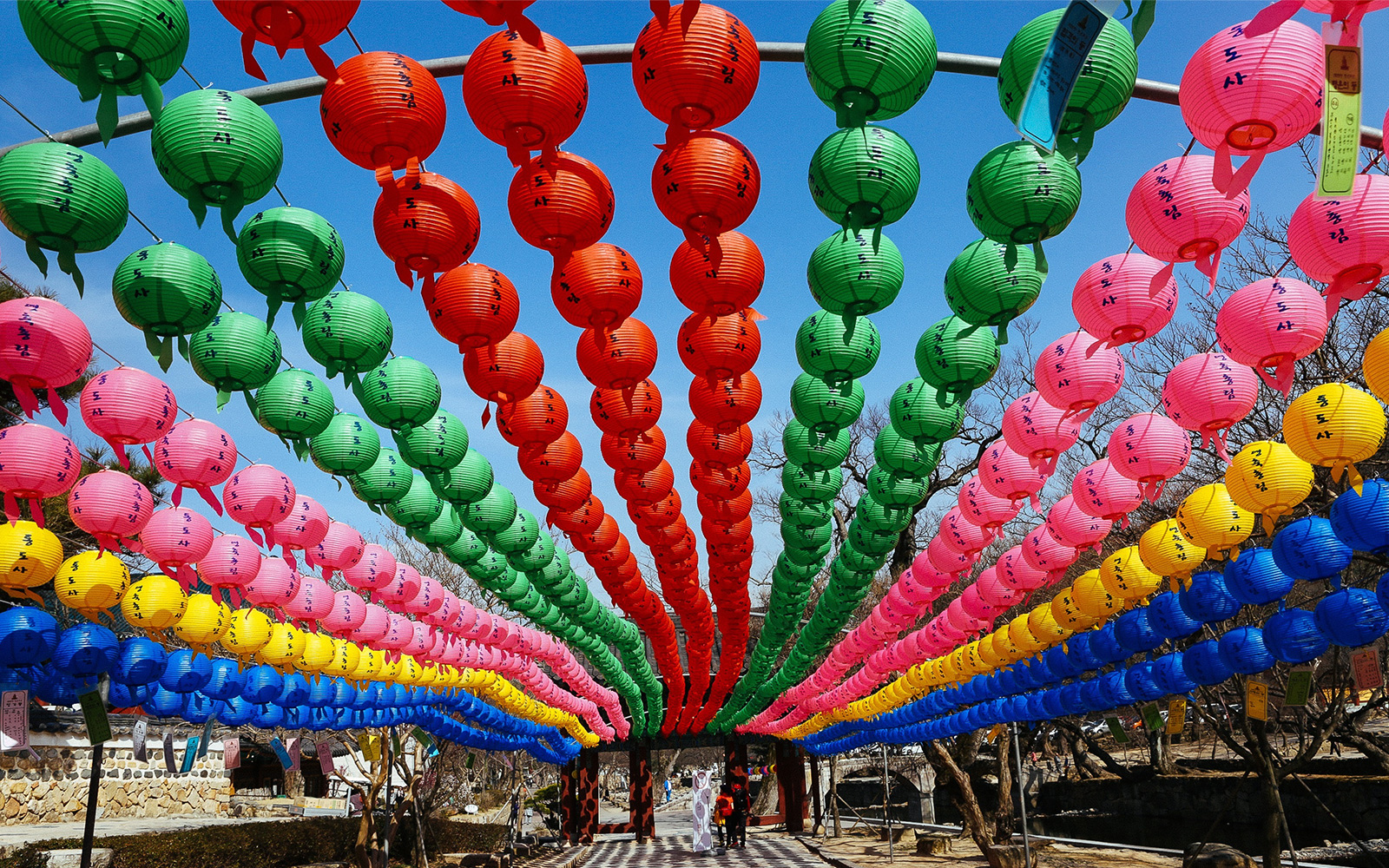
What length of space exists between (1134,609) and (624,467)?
591 cm

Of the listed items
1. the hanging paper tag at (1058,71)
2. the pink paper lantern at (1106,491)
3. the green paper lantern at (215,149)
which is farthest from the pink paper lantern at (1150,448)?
the green paper lantern at (215,149)

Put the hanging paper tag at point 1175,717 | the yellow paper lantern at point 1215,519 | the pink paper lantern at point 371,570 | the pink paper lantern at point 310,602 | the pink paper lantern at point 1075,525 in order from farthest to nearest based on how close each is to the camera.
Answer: the hanging paper tag at point 1175,717, the pink paper lantern at point 310,602, the pink paper lantern at point 371,570, the pink paper lantern at point 1075,525, the yellow paper lantern at point 1215,519

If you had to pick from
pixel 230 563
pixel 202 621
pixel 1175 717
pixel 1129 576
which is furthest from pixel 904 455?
pixel 1175 717

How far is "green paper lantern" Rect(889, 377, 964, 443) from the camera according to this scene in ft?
21.3

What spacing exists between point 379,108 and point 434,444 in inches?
135

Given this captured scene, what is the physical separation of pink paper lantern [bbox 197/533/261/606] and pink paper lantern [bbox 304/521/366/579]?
0.47 metres

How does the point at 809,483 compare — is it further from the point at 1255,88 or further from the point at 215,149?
the point at 215,149

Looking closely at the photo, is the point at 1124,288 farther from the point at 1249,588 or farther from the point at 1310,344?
the point at 1249,588

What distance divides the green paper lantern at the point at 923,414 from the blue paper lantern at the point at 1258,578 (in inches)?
126

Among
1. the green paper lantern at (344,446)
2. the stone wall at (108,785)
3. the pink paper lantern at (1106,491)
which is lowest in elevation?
the stone wall at (108,785)

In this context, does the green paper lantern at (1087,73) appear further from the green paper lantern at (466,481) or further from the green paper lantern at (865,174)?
the green paper lantern at (466,481)

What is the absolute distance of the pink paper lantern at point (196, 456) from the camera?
6527 mm

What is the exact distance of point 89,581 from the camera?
25.6 feet

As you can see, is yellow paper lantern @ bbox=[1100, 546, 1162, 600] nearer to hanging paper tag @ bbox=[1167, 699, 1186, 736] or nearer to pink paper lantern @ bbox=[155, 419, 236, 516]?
hanging paper tag @ bbox=[1167, 699, 1186, 736]
